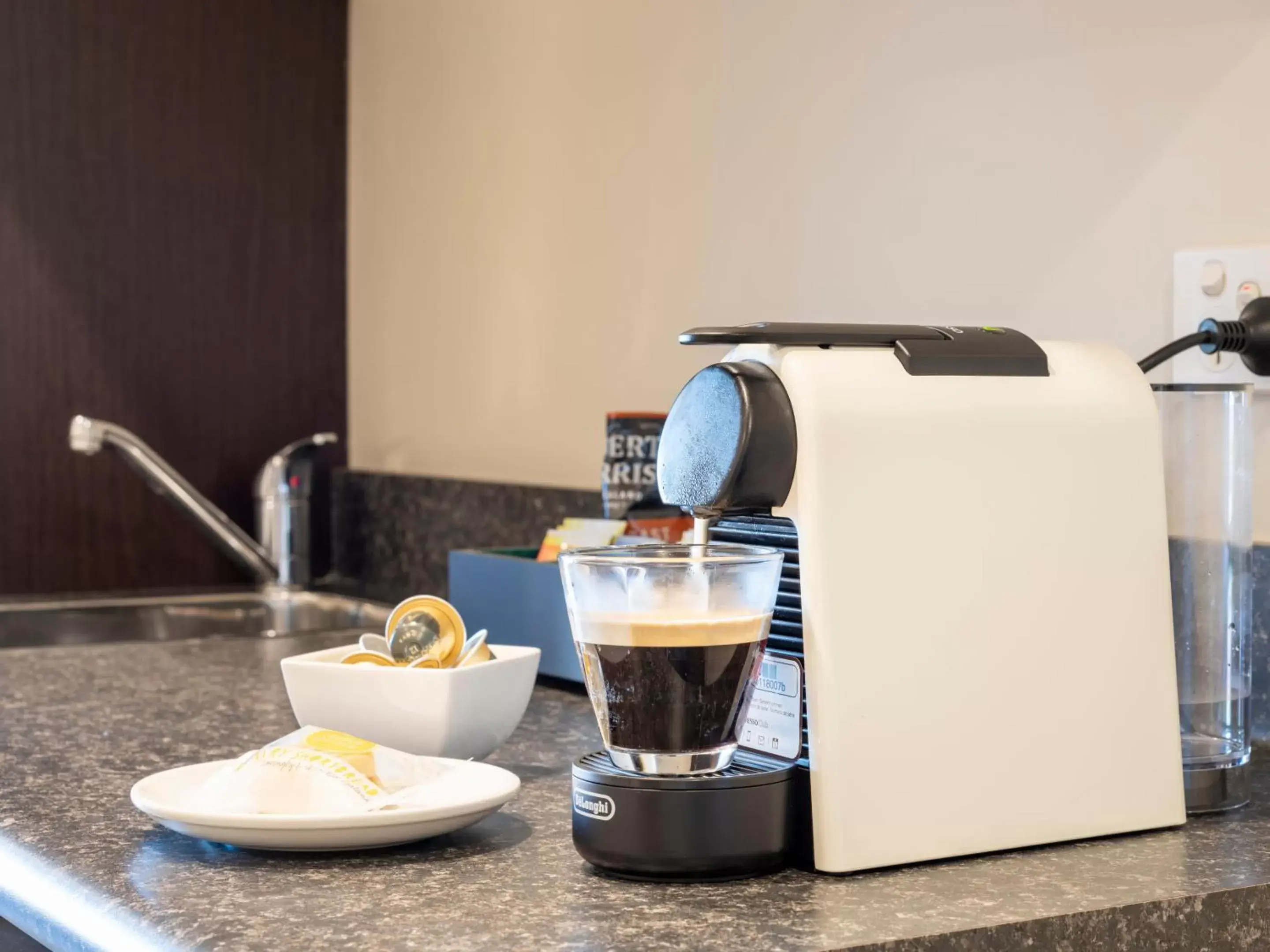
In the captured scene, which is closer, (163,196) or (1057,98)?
(1057,98)

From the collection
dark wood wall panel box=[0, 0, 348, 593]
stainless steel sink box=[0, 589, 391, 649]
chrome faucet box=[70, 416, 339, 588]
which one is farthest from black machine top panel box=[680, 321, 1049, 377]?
dark wood wall panel box=[0, 0, 348, 593]

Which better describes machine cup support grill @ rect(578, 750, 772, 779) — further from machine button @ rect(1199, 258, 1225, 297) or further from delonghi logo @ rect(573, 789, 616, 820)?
machine button @ rect(1199, 258, 1225, 297)

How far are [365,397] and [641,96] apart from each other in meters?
0.77

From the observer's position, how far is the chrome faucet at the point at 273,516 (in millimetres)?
2008

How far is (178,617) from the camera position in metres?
2.02

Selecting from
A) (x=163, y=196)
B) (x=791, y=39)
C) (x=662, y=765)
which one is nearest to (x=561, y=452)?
(x=791, y=39)

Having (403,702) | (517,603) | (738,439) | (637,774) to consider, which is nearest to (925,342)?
(738,439)

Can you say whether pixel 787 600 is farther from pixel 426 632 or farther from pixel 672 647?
pixel 426 632

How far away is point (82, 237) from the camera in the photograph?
6.70 ft

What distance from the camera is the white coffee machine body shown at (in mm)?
737

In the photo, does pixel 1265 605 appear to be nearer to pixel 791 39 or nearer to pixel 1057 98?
pixel 1057 98

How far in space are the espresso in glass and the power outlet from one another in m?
0.50

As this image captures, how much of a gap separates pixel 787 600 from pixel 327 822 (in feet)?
0.82

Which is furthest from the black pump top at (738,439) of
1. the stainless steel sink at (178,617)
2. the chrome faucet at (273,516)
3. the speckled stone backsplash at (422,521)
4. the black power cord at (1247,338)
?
the chrome faucet at (273,516)
